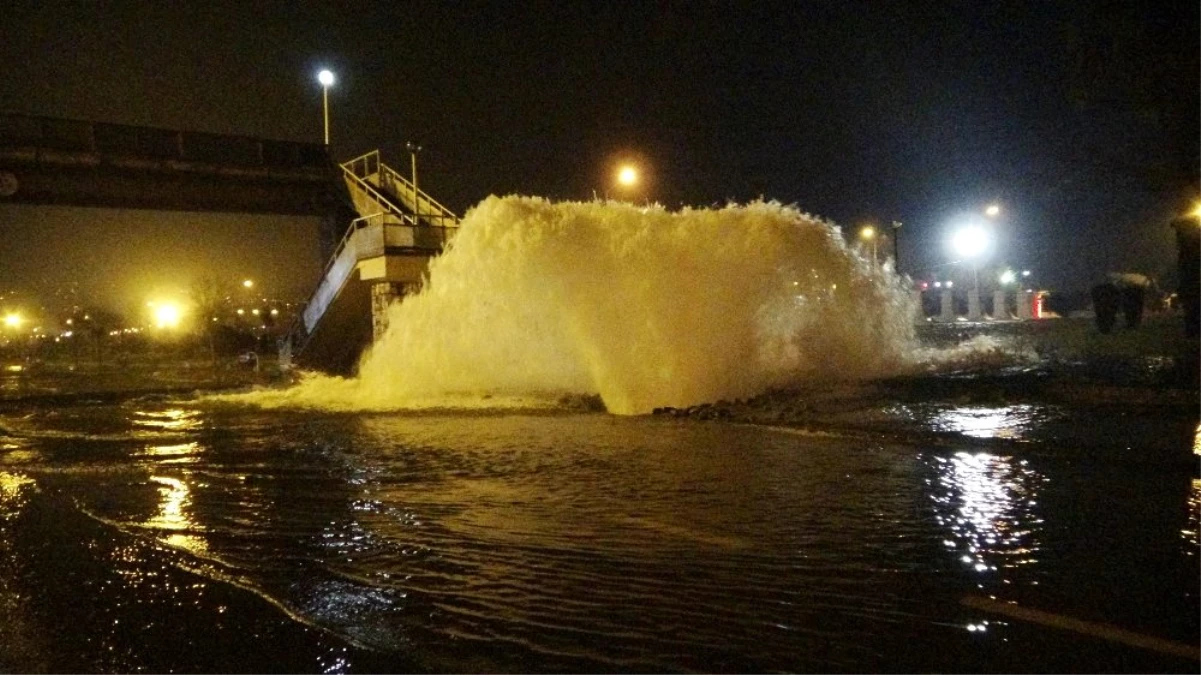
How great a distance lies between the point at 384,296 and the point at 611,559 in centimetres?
1905

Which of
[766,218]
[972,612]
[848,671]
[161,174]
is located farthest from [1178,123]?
[161,174]

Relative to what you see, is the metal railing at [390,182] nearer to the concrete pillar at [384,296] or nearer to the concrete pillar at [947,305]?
the concrete pillar at [384,296]

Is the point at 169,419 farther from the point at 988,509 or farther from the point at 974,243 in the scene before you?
the point at 974,243

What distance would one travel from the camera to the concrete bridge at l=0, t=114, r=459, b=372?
A: 24656 millimetres

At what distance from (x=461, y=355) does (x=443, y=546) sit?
38.6 ft

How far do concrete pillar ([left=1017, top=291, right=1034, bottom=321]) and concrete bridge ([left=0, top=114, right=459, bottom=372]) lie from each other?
20.7 meters

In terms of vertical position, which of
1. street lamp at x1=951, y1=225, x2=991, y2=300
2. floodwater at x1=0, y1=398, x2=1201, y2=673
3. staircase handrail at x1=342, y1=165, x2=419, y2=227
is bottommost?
floodwater at x1=0, y1=398, x2=1201, y2=673

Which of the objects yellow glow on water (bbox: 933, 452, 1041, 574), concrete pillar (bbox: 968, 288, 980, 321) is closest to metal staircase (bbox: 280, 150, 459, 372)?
yellow glow on water (bbox: 933, 452, 1041, 574)

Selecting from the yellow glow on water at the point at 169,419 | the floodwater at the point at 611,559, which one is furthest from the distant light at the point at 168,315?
the floodwater at the point at 611,559

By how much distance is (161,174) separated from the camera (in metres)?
35.2

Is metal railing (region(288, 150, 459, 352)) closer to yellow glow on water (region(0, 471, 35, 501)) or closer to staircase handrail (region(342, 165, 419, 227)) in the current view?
staircase handrail (region(342, 165, 419, 227))

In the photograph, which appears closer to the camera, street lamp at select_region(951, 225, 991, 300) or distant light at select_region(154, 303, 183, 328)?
street lamp at select_region(951, 225, 991, 300)

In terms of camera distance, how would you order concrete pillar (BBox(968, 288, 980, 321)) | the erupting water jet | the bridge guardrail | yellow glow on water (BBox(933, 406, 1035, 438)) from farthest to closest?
concrete pillar (BBox(968, 288, 980, 321)) → the bridge guardrail → the erupting water jet → yellow glow on water (BBox(933, 406, 1035, 438))

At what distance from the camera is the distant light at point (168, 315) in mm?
54925
